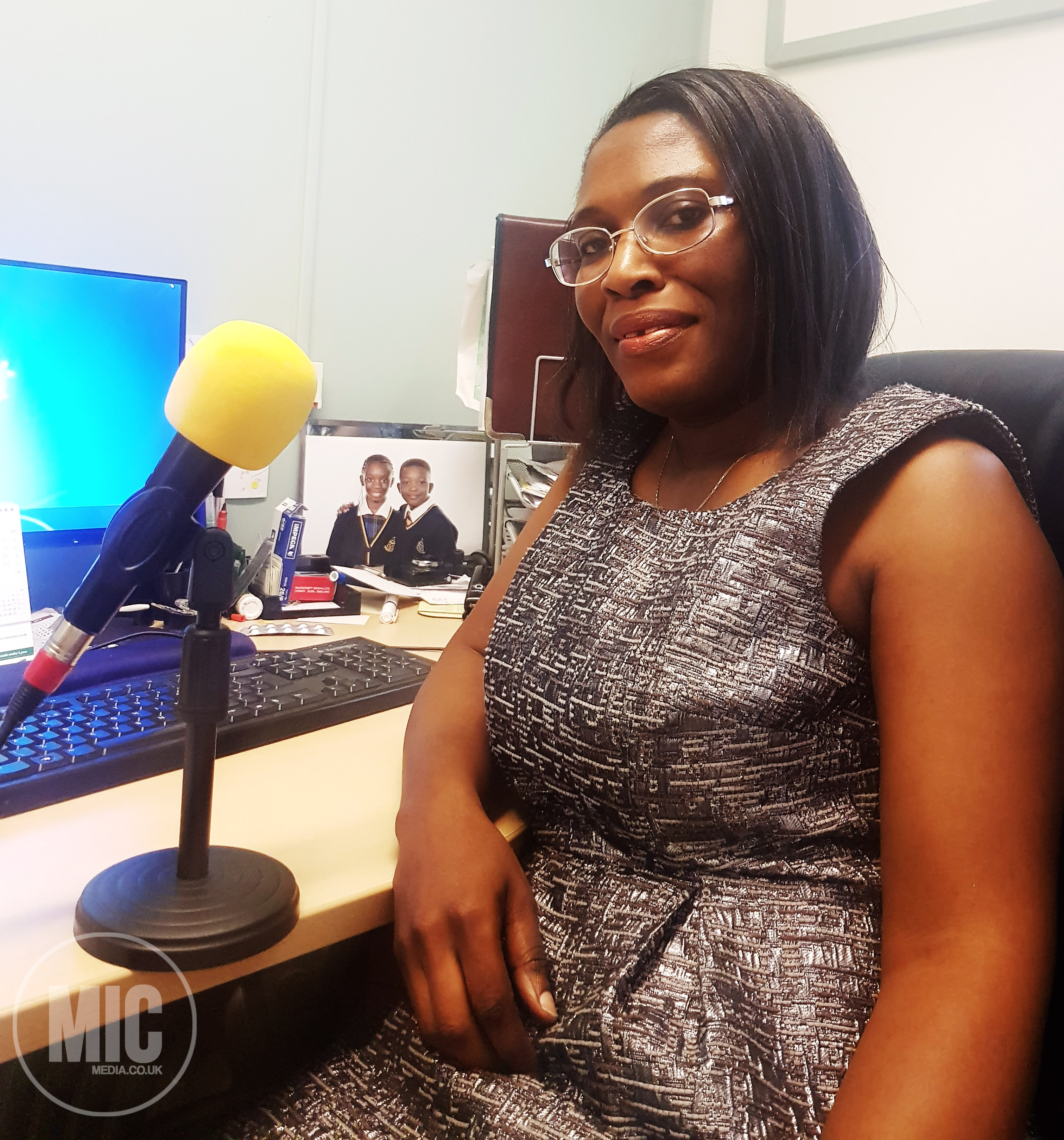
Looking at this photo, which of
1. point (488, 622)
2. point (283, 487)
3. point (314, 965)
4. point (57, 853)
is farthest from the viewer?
point (283, 487)

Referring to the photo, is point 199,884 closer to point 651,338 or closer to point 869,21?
point 651,338

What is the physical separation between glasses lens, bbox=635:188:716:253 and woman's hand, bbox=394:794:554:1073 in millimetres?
529

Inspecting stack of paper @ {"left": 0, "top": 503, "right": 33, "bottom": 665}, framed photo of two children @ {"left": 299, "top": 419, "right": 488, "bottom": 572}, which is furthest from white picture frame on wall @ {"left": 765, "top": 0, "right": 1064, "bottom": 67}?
stack of paper @ {"left": 0, "top": 503, "right": 33, "bottom": 665}

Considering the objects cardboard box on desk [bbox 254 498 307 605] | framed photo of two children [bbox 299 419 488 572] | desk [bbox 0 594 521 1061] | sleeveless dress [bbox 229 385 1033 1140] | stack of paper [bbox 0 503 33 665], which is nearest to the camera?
desk [bbox 0 594 521 1061]

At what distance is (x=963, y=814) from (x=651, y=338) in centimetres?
46

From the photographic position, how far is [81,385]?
3.69ft

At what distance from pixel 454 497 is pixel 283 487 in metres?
0.30

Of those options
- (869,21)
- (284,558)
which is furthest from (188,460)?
(869,21)

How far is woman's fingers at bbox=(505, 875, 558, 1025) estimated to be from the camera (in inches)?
25.5

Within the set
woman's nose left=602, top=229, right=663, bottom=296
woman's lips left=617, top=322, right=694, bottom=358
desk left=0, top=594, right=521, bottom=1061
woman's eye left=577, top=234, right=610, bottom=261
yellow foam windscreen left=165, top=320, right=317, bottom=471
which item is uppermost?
woman's eye left=577, top=234, right=610, bottom=261

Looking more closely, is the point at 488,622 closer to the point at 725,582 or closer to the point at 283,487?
the point at 725,582

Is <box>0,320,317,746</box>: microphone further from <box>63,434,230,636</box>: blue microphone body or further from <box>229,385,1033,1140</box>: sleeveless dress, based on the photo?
<box>229,385,1033,1140</box>: sleeveless dress

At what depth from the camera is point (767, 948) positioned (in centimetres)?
64

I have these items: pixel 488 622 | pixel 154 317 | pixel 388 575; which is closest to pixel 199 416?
pixel 488 622
